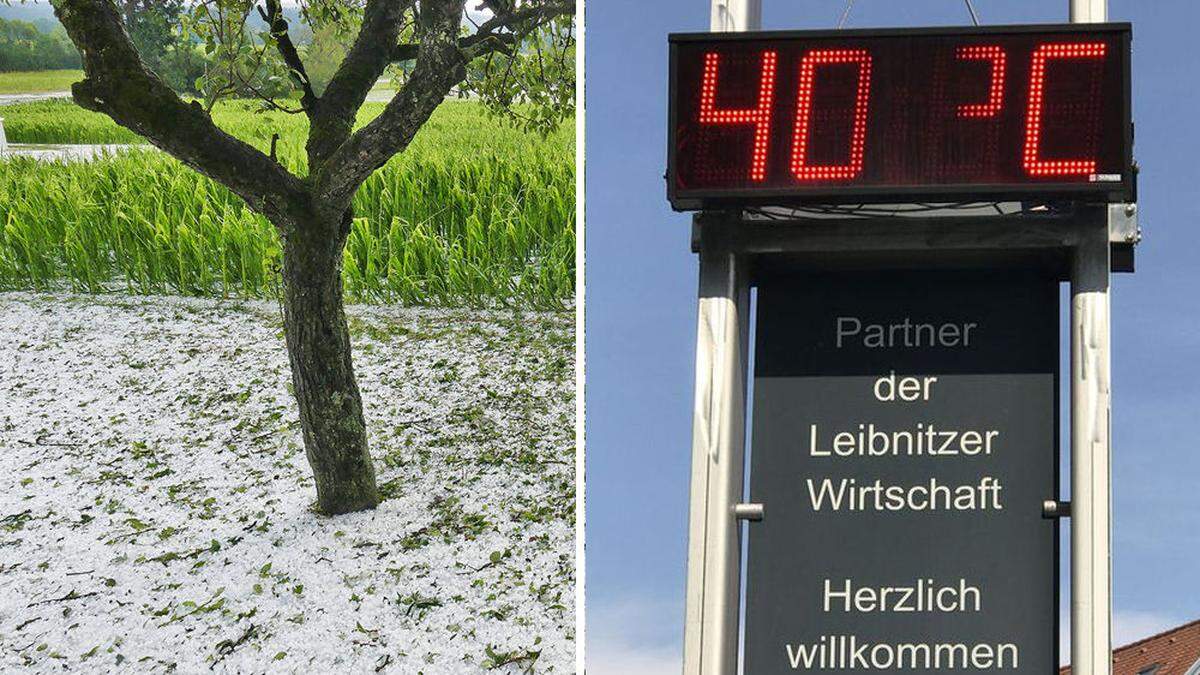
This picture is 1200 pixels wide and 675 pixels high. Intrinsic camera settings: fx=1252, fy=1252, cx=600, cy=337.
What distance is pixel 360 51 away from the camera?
178 inches

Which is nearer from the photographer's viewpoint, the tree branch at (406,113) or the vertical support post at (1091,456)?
the vertical support post at (1091,456)

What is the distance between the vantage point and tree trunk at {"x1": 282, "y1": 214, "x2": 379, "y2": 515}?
4.10 meters

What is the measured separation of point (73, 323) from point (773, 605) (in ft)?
13.1

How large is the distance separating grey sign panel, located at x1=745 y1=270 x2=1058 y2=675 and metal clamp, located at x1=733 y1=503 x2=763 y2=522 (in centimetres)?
2

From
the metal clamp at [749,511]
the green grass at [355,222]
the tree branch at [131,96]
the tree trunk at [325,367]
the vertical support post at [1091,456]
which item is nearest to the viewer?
the vertical support post at [1091,456]

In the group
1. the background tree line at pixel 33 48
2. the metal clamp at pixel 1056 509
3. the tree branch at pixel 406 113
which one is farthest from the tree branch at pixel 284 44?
the metal clamp at pixel 1056 509

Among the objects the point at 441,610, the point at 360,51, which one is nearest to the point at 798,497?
the point at 441,610

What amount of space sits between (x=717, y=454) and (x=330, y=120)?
278 cm

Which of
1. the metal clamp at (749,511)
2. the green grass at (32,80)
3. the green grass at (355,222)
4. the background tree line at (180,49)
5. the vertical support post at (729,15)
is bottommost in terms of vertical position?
the metal clamp at (749,511)

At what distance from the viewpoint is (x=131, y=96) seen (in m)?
3.80

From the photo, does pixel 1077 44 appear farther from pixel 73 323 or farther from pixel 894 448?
pixel 73 323

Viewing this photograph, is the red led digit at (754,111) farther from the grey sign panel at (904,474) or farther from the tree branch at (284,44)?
the tree branch at (284,44)

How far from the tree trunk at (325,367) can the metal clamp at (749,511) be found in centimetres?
233

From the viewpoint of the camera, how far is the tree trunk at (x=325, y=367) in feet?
13.5
